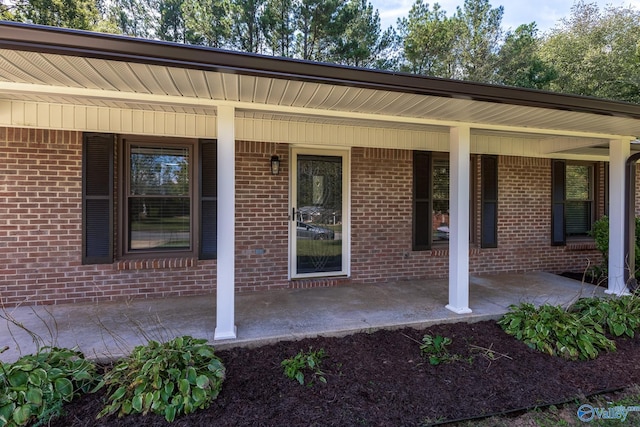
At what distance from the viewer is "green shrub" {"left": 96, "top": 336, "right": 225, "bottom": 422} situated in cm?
211

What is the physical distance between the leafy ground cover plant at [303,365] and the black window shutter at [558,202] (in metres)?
5.26

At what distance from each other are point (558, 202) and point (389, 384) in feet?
17.4

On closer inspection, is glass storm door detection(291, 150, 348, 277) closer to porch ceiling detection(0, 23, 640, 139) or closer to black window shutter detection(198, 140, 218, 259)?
black window shutter detection(198, 140, 218, 259)

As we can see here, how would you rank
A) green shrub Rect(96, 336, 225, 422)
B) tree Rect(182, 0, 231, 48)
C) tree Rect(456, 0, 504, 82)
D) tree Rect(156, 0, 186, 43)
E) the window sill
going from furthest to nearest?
tree Rect(456, 0, 504, 82), tree Rect(156, 0, 186, 43), tree Rect(182, 0, 231, 48), the window sill, green shrub Rect(96, 336, 225, 422)

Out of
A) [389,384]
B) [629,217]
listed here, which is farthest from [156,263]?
[629,217]

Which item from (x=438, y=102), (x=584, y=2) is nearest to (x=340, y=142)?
(x=438, y=102)

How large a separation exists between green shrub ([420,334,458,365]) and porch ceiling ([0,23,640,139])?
216cm

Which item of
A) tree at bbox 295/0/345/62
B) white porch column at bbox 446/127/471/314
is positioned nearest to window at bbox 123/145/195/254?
white porch column at bbox 446/127/471/314

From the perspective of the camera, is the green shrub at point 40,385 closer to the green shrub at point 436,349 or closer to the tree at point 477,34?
the green shrub at point 436,349

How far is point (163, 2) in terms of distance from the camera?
381 inches

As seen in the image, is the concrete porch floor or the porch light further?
the porch light

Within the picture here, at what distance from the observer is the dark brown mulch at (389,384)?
7.05ft

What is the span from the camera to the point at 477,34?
1220cm

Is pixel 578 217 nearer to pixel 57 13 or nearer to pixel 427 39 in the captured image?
pixel 427 39
